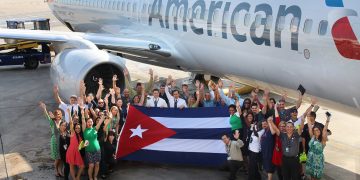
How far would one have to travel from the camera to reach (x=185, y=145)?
386 inches

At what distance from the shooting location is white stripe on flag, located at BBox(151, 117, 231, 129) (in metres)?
9.83

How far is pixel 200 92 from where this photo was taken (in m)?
10.6

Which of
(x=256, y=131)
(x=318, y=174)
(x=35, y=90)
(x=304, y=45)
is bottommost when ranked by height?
(x=35, y=90)

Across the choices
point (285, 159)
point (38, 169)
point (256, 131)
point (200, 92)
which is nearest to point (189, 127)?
point (200, 92)

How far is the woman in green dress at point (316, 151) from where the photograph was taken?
821cm

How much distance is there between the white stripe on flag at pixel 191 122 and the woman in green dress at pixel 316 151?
6.59ft

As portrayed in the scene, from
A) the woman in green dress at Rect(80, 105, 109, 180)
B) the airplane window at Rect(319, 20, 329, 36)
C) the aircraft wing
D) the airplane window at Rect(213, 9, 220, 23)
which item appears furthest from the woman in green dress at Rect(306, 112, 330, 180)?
the aircraft wing

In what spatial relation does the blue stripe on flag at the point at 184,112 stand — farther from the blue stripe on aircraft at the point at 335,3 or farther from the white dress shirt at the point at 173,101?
the blue stripe on aircraft at the point at 335,3

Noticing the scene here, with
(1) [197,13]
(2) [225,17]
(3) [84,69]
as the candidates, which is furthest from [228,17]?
(3) [84,69]

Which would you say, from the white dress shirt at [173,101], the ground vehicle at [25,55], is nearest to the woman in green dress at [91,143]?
the white dress shirt at [173,101]

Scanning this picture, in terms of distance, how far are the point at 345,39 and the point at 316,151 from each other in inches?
76.5

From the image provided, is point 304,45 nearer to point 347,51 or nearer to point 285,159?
point 347,51

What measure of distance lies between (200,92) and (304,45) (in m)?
2.74

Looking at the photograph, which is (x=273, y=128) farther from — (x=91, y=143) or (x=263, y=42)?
(x=91, y=143)
